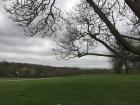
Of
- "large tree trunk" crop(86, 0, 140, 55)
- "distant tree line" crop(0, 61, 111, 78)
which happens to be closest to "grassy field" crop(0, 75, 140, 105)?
"large tree trunk" crop(86, 0, 140, 55)

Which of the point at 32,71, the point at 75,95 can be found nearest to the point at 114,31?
the point at 75,95

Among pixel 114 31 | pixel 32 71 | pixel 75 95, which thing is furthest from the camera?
pixel 32 71

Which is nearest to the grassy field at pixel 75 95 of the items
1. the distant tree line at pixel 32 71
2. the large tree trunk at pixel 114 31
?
the large tree trunk at pixel 114 31

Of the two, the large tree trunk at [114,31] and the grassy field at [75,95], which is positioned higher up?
the large tree trunk at [114,31]

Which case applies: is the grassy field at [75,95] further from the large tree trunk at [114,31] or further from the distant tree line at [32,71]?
the distant tree line at [32,71]

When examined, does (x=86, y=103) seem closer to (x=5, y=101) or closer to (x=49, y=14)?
(x=5, y=101)

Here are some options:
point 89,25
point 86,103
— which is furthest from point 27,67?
point 89,25

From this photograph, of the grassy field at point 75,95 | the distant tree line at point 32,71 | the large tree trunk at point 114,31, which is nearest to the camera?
the large tree trunk at point 114,31

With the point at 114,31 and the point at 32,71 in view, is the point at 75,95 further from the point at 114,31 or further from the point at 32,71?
the point at 32,71

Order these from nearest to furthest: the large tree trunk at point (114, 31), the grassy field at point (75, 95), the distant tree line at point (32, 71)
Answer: the large tree trunk at point (114, 31)
the grassy field at point (75, 95)
the distant tree line at point (32, 71)

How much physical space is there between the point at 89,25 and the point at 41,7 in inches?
137

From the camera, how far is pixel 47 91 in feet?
121

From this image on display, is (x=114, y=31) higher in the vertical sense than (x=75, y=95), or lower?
higher

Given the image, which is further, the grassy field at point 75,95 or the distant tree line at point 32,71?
the distant tree line at point 32,71
